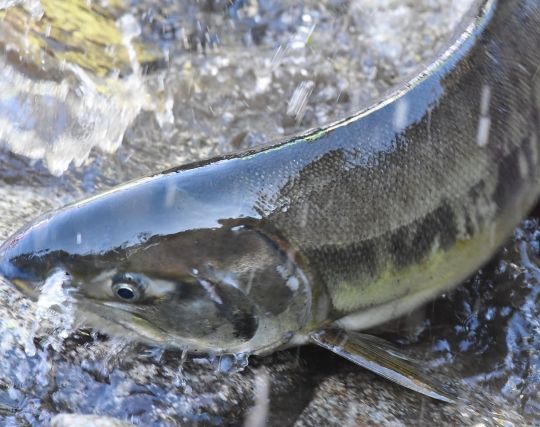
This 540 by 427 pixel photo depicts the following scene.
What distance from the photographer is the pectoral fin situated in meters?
2.62

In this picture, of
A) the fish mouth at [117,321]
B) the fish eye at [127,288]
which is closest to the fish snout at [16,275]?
the fish mouth at [117,321]

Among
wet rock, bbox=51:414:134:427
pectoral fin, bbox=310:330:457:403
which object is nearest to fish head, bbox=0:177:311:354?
pectoral fin, bbox=310:330:457:403

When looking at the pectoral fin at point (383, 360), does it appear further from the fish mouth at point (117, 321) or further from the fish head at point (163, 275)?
the fish mouth at point (117, 321)

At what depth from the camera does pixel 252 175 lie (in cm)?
261

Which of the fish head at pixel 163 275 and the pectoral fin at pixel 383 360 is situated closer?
the fish head at pixel 163 275

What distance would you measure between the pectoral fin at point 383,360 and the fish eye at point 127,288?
69 cm

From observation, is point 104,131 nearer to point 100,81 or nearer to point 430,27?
point 100,81

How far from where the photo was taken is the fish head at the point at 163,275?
2.44 m

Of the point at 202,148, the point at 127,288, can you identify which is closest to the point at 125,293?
the point at 127,288

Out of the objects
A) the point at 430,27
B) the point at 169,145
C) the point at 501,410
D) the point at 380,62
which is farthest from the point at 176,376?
the point at 430,27

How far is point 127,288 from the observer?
8.08 feet

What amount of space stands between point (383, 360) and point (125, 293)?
38.0 inches

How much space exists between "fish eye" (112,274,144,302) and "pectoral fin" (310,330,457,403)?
0.69 meters

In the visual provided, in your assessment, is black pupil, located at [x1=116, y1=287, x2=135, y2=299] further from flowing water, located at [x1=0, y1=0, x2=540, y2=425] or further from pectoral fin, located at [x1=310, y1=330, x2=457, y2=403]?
pectoral fin, located at [x1=310, y1=330, x2=457, y2=403]
